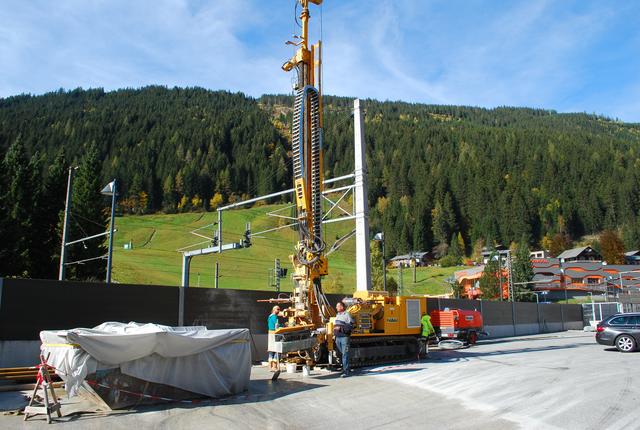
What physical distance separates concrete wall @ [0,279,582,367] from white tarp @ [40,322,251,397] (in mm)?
4193

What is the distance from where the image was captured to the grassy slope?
211 feet

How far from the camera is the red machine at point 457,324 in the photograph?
24.1m

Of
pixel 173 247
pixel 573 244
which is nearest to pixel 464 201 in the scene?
pixel 573 244

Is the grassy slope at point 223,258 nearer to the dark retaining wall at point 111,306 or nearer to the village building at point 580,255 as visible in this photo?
the dark retaining wall at point 111,306

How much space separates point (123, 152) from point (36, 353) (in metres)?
138

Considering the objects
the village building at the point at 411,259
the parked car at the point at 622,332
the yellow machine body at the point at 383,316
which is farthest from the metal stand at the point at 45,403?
the village building at the point at 411,259

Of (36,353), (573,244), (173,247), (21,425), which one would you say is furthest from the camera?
(573,244)

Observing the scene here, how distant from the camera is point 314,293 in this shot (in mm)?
15523

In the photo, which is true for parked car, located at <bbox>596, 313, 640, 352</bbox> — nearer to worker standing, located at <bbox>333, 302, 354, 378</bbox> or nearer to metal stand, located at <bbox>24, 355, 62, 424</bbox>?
worker standing, located at <bbox>333, 302, 354, 378</bbox>

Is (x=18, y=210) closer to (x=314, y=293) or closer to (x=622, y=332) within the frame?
(x=314, y=293)

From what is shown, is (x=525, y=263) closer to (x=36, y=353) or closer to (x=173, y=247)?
(x=173, y=247)

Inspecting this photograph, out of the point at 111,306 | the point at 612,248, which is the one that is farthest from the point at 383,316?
the point at 612,248

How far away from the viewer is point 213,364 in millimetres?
10594

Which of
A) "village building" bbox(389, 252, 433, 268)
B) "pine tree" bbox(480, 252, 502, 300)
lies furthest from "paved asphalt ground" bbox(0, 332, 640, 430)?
"village building" bbox(389, 252, 433, 268)
